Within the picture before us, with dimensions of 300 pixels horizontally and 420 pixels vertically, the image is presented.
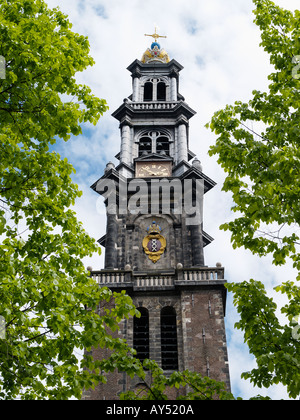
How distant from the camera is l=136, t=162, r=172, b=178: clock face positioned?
3853cm

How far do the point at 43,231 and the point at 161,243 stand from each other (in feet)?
77.5

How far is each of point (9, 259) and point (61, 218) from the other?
4.86 feet

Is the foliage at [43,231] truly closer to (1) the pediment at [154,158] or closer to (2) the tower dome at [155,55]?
(1) the pediment at [154,158]

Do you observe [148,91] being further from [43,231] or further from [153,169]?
[43,231]

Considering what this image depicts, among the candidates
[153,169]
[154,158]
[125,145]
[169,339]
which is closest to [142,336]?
[169,339]

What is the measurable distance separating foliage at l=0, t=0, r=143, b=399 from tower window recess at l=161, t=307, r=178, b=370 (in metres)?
17.4

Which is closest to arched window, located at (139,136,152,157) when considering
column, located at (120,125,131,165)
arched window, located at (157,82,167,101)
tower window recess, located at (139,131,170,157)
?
tower window recess, located at (139,131,170,157)

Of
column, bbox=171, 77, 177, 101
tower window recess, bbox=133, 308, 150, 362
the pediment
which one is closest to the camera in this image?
tower window recess, bbox=133, 308, 150, 362

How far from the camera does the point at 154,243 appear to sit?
34.5 m

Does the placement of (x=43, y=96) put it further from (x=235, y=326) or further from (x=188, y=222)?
(x=188, y=222)

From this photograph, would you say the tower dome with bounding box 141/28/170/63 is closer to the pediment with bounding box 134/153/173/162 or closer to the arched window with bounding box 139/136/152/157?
the arched window with bounding box 139/136/152/157

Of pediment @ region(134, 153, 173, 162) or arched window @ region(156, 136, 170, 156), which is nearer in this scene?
pediment @ region(134, 153, 173, 162)

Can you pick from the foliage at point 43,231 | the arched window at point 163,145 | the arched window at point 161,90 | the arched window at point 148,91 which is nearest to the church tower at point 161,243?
the arched window at point 163,145

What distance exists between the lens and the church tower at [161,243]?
28.2 metres
